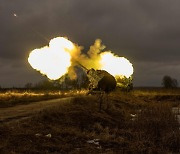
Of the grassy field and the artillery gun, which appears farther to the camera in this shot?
the artillery gun

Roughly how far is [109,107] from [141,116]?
4.85 metres

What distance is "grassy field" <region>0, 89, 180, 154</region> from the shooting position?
745 inches

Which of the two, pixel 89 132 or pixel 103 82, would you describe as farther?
pixel 103 82

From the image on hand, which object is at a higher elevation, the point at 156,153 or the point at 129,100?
the point at 129,100

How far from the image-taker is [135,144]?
20.5m

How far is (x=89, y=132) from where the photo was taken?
23.9m

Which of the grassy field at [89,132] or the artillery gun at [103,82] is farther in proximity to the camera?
the artillery gun at [103,82]

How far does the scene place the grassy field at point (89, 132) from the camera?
18922 millimetres

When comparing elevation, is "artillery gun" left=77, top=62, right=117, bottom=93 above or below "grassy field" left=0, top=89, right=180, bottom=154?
above

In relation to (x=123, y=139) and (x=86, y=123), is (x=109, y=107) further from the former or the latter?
(x=123, y=139)

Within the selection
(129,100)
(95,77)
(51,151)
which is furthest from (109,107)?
(51,151)

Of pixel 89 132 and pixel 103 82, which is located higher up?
pixel 103 82

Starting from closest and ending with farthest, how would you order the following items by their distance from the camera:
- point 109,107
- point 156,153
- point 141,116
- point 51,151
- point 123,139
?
point 51,151, point 156,153, point 123,139, point 141,116, point 109,107

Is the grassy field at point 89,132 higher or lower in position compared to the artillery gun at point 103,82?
lower
